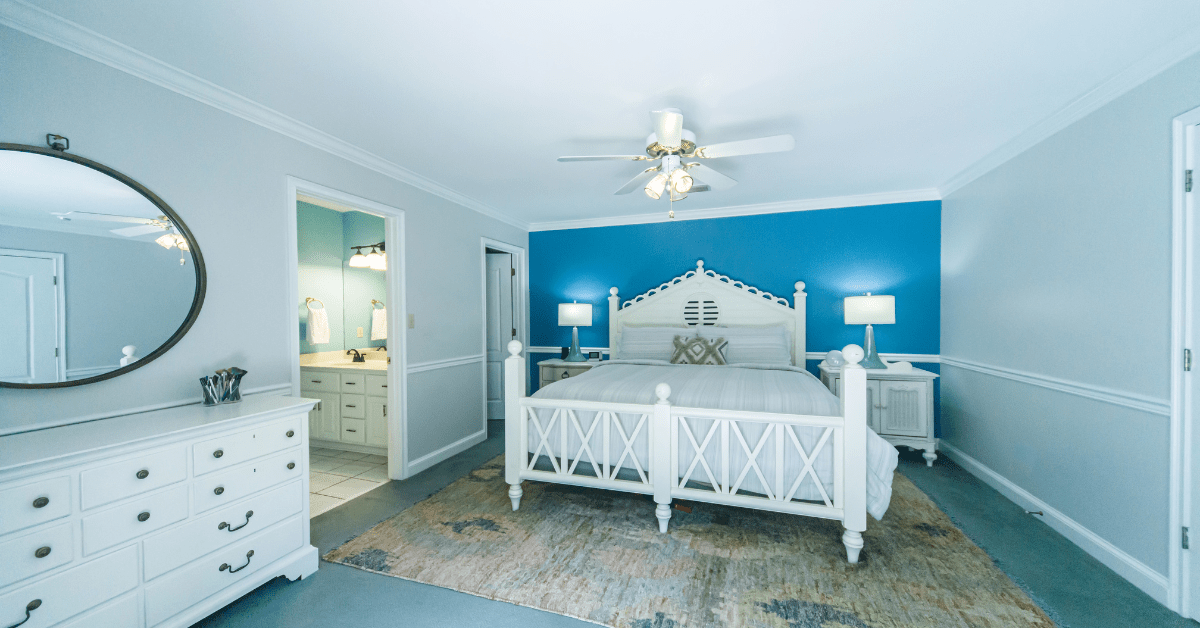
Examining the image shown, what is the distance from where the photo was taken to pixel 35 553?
4.52 feet

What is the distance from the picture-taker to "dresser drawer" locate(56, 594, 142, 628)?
1.46 metres

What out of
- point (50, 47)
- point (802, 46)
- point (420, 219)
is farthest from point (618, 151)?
point (50, 47)

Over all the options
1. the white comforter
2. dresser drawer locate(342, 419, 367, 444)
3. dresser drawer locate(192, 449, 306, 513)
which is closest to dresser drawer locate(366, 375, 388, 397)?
dresser drawer locate(342, 419, 367, 444)

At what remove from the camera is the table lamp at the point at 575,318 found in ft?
16.4

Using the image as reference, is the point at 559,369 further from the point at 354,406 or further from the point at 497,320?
the point at 354,406

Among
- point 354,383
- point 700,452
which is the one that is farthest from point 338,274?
point 700,452

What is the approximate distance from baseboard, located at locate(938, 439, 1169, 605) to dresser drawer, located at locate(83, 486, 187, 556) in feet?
13.4

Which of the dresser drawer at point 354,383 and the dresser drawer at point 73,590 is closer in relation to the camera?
the dresser drawer at point 73,590

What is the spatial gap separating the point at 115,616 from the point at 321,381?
2.83 metres

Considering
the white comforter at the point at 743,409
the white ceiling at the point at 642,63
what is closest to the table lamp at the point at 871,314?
the white comforter at the point at 743,409

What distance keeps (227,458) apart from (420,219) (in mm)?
2299

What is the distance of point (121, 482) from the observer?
155 cm

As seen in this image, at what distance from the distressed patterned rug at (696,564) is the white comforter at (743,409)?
1.01ft

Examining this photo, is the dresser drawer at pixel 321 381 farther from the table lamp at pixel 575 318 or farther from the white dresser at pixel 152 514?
the table lamp at pixel 575 318
